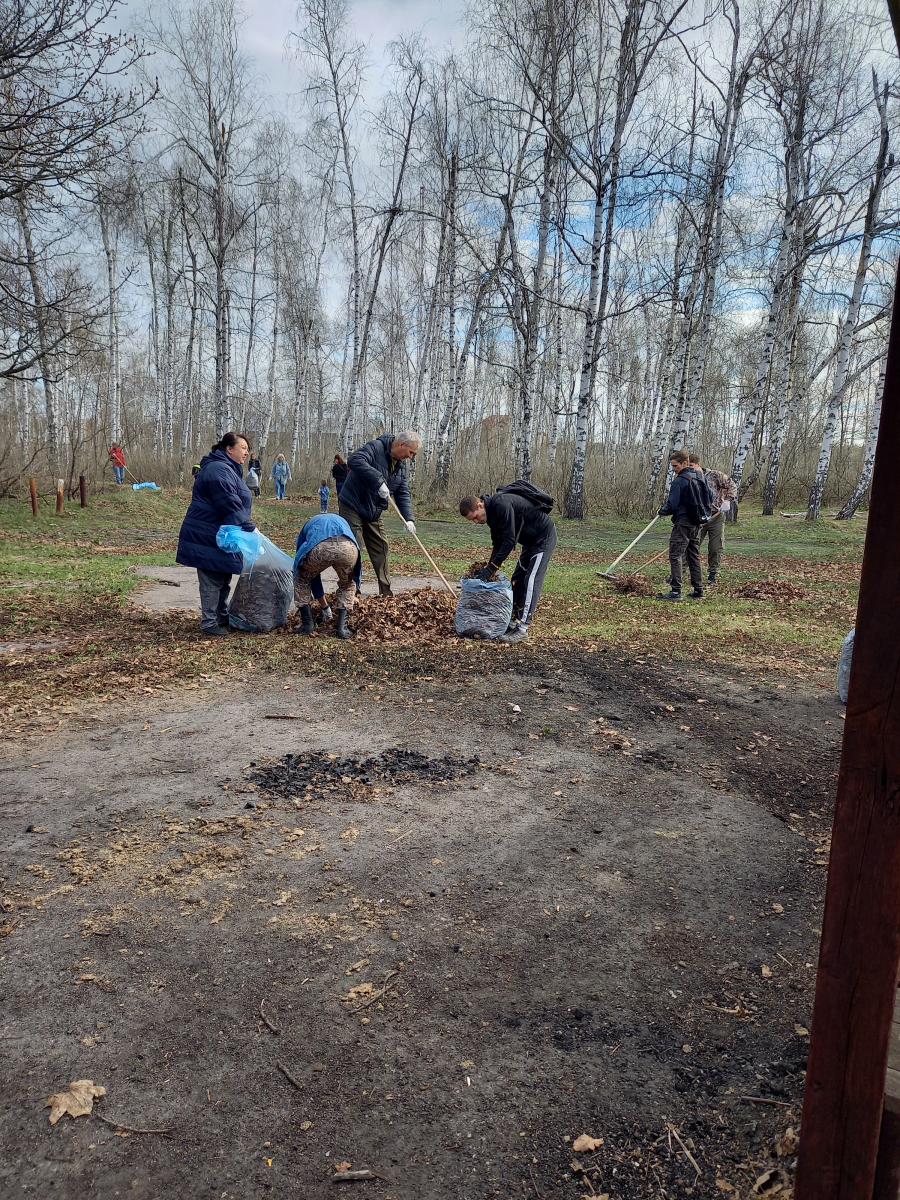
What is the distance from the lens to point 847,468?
31.7 m

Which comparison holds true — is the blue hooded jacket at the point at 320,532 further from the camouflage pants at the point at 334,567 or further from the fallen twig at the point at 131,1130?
the fallen twig at the point at 131,1130

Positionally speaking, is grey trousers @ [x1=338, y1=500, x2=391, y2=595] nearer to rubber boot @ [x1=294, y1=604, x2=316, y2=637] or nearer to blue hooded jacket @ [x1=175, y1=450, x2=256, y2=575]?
rubber boot @ [x1=294, y1=604, x2=316, y2=637]

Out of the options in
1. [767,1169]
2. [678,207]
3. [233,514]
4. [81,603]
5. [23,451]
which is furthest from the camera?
[678,207]

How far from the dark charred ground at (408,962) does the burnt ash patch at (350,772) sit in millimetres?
36

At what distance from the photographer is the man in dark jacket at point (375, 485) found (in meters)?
8.25

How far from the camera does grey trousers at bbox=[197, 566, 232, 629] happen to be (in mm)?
7207

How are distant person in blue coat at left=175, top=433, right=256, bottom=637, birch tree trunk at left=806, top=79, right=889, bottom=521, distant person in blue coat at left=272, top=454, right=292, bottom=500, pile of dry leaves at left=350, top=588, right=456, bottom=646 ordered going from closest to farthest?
distant person in blue coat at left=175, top=433, right=256, bottom=637, pile of dry leaves at left=350, top=588, right=456, bottom=646, birch tree trunk at left=806, top=79, right=889, bottom=521, distant person in blue coat at left=272, top=454, right=292, bottom=500

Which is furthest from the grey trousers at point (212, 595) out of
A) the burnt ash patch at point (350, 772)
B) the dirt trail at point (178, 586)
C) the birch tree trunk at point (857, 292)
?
the birch tree trunk at point (857, 292)

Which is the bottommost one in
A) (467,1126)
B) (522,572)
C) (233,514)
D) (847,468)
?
(467,1126)

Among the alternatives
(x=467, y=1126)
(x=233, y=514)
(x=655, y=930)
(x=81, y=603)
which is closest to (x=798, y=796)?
(x=655, y=930)

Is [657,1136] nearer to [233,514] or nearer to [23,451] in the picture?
[233,514]

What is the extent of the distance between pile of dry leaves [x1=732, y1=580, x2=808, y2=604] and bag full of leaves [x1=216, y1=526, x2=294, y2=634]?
22.0ft

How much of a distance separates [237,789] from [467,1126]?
7.90ft

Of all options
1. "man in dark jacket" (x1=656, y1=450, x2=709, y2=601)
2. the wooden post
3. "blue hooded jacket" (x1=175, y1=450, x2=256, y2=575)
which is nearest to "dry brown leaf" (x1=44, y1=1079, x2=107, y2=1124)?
the wooden post
